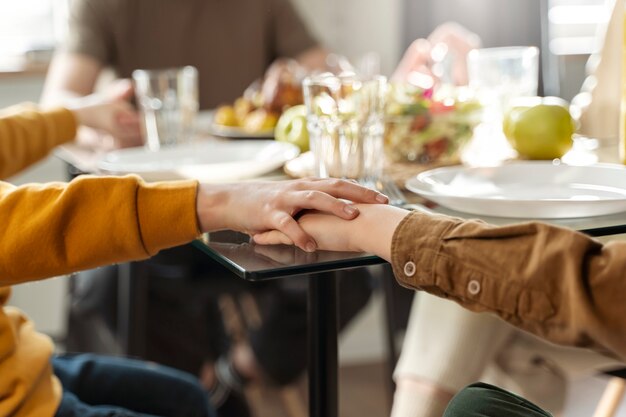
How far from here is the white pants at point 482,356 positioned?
127cm

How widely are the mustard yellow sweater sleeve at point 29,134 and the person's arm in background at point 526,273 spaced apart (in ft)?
2.64

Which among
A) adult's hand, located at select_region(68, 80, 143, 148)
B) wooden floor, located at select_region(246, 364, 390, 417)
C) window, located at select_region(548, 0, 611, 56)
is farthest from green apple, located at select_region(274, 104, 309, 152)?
window, located at select_region(548, 0, 611, 56)

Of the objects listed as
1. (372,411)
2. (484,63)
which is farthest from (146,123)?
(372,411)

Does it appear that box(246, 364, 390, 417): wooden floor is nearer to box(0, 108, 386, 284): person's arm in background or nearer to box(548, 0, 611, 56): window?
box(548, 0, 611, 56): window

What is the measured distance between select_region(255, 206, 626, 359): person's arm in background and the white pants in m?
0.55

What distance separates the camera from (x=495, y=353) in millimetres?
1325

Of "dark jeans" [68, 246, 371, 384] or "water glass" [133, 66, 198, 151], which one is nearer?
"water glass" [133, 66, 198, 151]

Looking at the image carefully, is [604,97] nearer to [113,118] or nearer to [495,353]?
[495,353]

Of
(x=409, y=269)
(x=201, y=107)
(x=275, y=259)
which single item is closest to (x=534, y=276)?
(x=409, y=269)

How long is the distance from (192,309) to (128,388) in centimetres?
96

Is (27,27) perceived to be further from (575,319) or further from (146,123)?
(575,319)

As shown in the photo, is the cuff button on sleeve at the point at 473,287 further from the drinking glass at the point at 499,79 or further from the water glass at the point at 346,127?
the drinking glass at the point at 499,79

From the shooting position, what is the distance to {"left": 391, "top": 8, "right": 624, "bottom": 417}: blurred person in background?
4.12ft

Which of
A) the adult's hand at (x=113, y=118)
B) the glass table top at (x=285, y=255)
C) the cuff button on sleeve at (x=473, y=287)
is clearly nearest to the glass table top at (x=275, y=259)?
the glass table top at (x=285, y=255)
